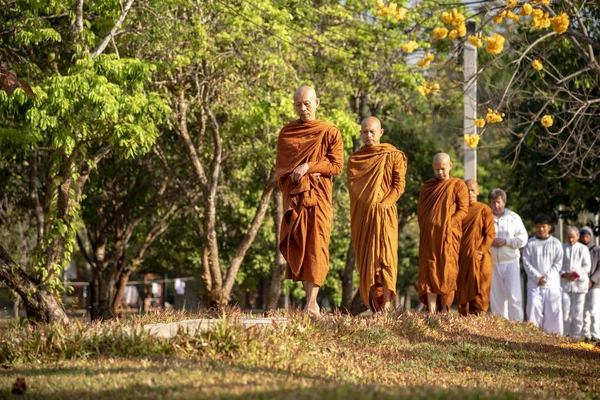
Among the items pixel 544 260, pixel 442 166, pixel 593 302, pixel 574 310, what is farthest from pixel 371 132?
pixel 593 302

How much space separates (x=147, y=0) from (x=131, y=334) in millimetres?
9449

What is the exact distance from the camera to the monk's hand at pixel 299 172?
32.3ft

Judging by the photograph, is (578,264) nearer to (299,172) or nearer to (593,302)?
(593,302)

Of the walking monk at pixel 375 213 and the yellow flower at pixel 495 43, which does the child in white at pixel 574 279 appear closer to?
the yellow flower at pixel 495 43

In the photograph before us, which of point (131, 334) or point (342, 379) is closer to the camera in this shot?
point (342, 379)

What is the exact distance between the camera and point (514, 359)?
9789mm

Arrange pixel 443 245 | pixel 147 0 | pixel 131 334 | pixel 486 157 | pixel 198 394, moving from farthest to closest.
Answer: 1. pixel 486 157
2. pixel 147 0
3. pixel 443 245
4. pixel 131 334
5. pixel 198 394

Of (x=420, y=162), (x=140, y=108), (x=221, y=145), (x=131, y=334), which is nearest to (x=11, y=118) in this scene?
(x=140, y=108)

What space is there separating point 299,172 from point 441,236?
3.61 metres

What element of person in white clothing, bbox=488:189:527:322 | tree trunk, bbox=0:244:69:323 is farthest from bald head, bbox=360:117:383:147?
tree trunk, bbox=0:244:69:323

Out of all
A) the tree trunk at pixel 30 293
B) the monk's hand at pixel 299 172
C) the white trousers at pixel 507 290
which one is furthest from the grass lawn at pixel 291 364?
the tree trunk at pixel 30 293

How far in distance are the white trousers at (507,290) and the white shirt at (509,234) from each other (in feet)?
0.49

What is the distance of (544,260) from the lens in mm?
16125

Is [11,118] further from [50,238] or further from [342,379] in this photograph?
[342,379]
